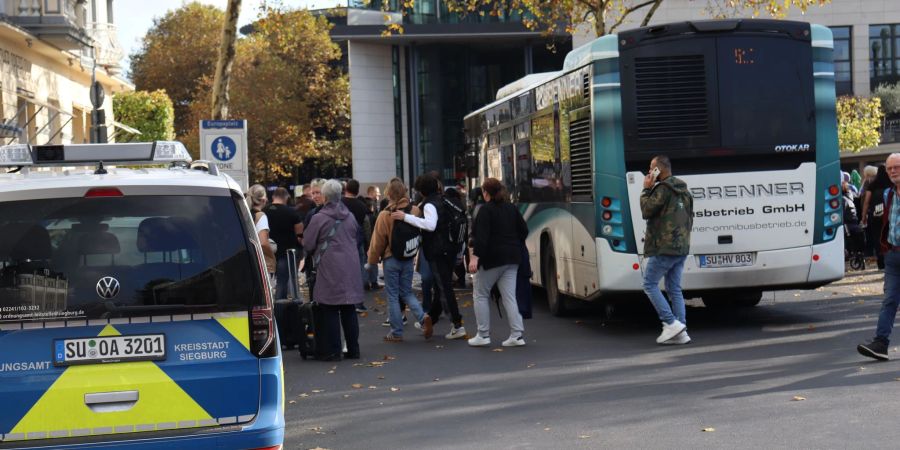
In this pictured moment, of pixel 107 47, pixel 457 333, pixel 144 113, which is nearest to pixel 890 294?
pixel 457 333

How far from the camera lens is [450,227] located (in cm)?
1429

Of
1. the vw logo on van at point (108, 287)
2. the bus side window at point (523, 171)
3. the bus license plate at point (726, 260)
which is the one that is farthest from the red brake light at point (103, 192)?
the bus side window at point (523, 171)

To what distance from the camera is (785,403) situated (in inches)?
361

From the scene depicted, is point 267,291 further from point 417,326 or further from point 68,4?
point 68,4

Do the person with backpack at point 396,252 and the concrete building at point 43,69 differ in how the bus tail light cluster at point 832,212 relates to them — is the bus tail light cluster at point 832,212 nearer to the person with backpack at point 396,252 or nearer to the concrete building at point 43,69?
the person with backpack at point 396,252

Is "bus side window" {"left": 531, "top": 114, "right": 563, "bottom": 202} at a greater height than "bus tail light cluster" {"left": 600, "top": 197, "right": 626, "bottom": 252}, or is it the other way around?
"bus side window" {"left": 531, "top": 114, "right": 563, "bottom": 202}

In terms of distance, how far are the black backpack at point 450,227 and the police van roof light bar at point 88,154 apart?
704 centimetres

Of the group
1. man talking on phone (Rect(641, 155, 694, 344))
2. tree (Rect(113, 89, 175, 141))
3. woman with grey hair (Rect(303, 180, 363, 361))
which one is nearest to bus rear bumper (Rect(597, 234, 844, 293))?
man talking on phone (Rect(641, 155, 694, 344))

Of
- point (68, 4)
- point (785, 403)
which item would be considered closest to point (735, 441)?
point (785, 403)

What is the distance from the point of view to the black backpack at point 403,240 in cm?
1403

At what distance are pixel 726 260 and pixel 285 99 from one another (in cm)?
5571

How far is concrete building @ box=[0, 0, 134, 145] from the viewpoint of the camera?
28469 mm

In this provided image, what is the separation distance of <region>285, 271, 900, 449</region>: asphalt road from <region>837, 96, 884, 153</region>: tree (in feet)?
129

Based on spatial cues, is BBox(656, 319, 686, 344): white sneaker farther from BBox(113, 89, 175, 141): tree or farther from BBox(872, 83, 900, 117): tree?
BBox(872, 83, 900, 117): tree
